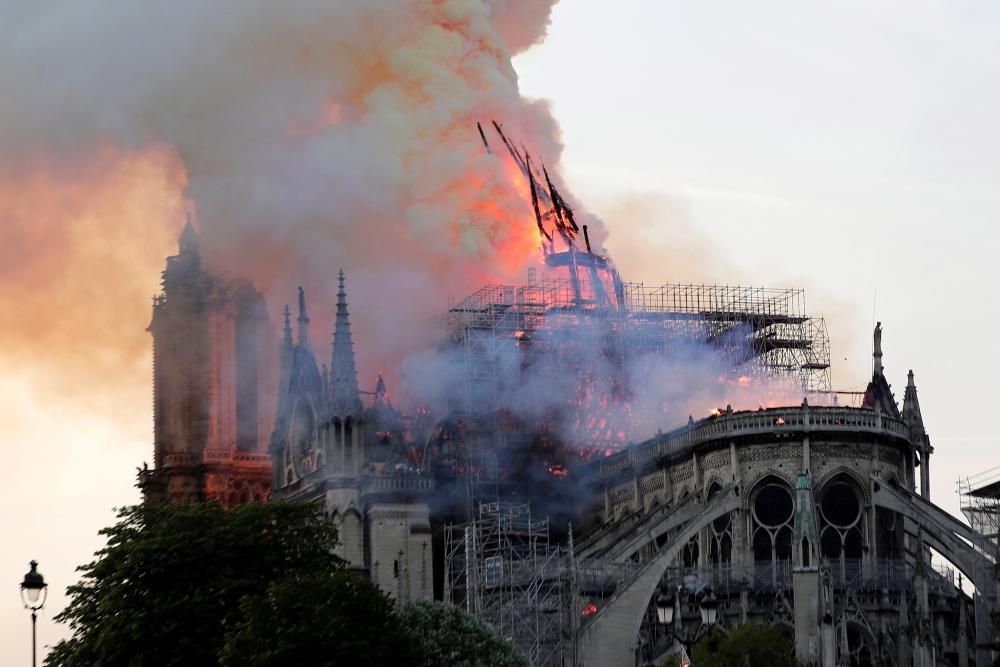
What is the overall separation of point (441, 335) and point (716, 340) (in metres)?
13.4

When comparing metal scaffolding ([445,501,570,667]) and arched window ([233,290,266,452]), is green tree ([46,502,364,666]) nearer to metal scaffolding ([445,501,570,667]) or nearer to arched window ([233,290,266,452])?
metal scaffolding ([445,501,570,667])

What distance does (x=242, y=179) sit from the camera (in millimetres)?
142375

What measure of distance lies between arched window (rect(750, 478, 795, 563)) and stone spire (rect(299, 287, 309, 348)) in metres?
A: 28.8

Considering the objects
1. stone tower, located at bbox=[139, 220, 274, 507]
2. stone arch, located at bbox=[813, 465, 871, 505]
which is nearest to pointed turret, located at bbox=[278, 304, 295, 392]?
stone tower, located at bbox=[139, 220, 274, 507]

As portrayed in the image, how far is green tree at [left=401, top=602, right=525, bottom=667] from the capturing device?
9744cm

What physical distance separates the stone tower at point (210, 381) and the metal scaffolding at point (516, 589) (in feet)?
116

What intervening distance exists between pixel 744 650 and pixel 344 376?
35.6 m

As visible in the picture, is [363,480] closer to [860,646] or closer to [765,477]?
[765,477]

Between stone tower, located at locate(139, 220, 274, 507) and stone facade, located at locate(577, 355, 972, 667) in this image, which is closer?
stone facade, located at locate(577, 355, 972, 667)

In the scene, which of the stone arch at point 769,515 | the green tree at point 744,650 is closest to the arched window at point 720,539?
the stone arch at point 769,515

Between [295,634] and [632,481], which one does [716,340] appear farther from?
[295,634]

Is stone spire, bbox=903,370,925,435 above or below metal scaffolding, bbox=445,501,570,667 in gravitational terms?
above

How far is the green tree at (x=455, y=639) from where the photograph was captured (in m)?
97.4

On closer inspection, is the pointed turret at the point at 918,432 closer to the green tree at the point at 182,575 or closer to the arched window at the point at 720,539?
the arched window at the point at 720,539
